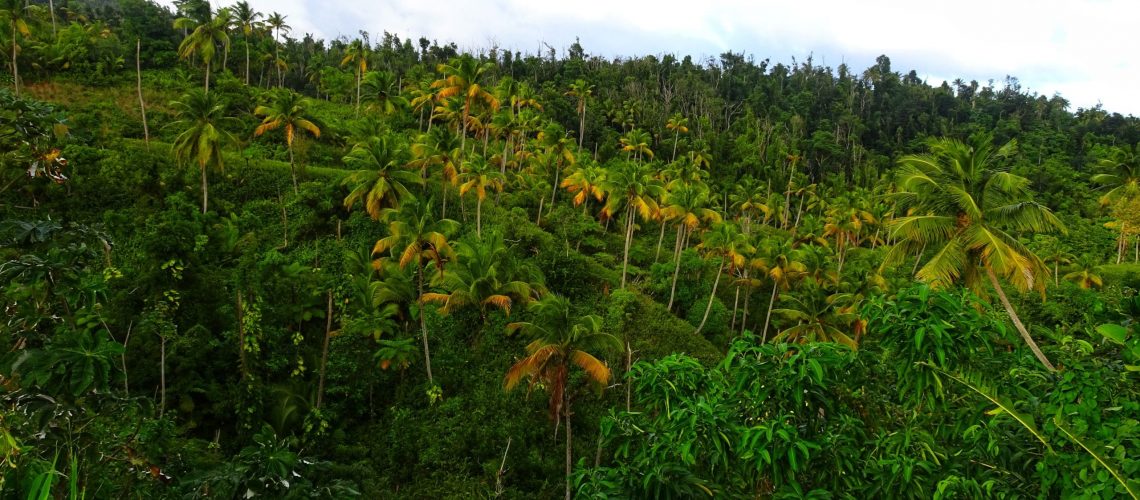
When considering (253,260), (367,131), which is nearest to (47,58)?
(367,131)

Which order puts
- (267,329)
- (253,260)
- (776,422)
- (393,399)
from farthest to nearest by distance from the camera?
(393,399)
(267,329)
(253,260)
(776,422)

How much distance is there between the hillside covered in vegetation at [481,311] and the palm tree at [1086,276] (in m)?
0.38

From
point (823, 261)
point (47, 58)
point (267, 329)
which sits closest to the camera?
point (267, 329)

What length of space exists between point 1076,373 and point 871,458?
6.71 ft

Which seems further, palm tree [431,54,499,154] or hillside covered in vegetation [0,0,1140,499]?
palm tree [431,54,499,154]

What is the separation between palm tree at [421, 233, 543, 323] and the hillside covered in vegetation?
14 cm

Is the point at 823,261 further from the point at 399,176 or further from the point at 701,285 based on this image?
the point at 399,176

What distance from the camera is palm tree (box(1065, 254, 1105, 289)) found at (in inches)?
1383

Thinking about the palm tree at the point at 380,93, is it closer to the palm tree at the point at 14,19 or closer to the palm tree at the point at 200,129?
the palm tree at the point at 200,129

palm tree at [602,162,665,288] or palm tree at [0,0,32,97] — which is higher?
palm tree at [0,0,32,97]

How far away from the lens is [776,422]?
5.43 meters

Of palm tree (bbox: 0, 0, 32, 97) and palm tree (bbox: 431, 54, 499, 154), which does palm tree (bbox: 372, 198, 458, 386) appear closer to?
palm tree (bbox: 431, 54, 499, 154)

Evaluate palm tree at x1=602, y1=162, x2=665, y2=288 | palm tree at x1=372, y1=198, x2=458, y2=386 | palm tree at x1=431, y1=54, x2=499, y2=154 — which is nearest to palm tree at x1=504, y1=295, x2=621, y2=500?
palm tree at x1=372, y1=198, x2=458, y2=386

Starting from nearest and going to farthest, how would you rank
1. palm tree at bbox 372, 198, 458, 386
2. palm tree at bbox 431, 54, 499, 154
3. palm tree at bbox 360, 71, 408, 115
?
palm tree at bbox 372, 198, 458, 386
palm tree at bbox 431, 54, 499, 154
palm tree at bbox 360, 71, 408, 115
